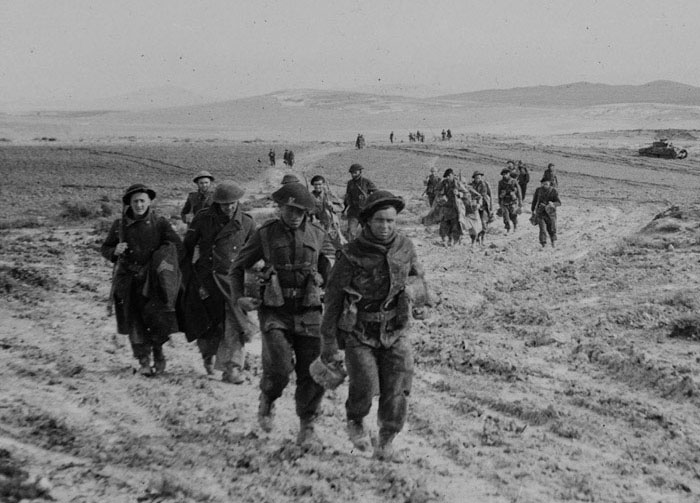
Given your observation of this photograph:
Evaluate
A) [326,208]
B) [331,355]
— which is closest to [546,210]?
[326,208]

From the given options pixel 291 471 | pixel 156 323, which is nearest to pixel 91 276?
pixel 156 323

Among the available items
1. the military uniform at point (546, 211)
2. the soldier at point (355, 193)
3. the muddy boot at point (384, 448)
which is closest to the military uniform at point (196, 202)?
the muddy boot at point (384, 448)

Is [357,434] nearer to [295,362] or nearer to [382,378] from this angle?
[382,378]

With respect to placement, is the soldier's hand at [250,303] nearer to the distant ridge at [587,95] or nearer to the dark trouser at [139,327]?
the dark trouser at [139,327]

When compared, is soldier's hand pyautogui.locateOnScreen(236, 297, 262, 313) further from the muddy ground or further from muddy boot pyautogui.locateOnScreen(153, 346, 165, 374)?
muddy boot pyautogui.locateOnScreen(153, 346, 165, 374)

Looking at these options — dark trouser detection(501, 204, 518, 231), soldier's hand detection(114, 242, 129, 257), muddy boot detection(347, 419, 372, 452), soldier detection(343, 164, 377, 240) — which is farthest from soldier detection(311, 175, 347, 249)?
dark trouser detection(501, 204, 518, 231)

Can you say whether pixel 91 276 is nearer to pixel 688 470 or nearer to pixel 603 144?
pixel 688 470

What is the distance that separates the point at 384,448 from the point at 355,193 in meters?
8.03

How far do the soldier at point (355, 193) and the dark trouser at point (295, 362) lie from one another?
679 centimetres

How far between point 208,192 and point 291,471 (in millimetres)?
3948

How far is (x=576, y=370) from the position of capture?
723cm

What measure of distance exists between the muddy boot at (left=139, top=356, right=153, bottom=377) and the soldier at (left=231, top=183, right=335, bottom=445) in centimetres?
194

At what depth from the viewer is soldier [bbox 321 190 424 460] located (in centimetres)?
481

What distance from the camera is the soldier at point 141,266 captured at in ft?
21.4
